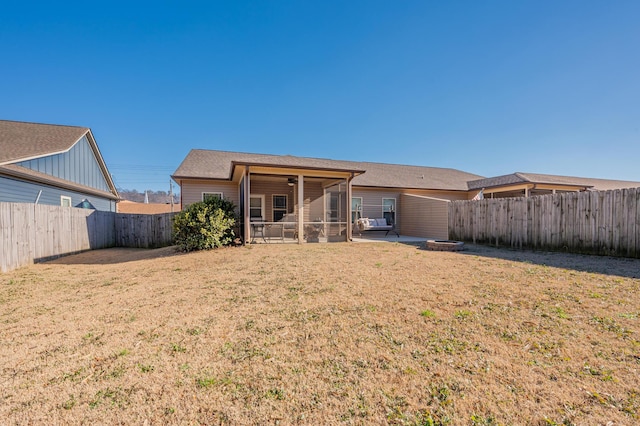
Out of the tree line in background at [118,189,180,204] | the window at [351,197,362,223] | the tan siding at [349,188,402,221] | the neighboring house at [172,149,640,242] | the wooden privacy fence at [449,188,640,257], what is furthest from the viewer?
the tree line in background at [118,189,180,204]

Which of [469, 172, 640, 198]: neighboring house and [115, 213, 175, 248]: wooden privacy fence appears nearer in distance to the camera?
[115, 213, 175, 248]: wooden privacy fence

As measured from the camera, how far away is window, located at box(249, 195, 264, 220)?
14.0 metres

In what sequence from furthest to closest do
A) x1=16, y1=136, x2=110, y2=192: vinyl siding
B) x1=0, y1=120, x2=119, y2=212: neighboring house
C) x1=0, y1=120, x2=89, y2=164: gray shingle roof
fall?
x1=16, y1=136, x2=110, y2=192: vinyl siding → x1=0, y1=120, x2=89, y2=164: gray shingle roof → x1=0, y1=120, x2=119, y2=212: neighboring house

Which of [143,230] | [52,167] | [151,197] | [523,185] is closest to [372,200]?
[523,185]

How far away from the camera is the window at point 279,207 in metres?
14.2

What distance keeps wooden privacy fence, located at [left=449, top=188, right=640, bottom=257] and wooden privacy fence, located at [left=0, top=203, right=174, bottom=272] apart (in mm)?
13085

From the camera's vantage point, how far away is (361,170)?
1080cm

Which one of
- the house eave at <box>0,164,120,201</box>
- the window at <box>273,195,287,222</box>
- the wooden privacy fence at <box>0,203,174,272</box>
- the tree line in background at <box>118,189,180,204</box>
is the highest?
the tree line in background at <box>118,189,180,204</box>

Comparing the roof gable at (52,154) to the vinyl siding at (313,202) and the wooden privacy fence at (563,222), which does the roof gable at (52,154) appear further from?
the wooden privacy fence at (563,222)

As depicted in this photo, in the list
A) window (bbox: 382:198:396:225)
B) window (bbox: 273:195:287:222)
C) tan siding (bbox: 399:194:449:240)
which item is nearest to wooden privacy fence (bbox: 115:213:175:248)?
window (bbox: 273:195:287:222)

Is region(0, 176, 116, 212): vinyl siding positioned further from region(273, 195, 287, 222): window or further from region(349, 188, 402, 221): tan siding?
region(349, 188, 402, 221): tan siding

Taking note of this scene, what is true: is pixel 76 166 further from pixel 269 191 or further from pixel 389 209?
pixel 389 209

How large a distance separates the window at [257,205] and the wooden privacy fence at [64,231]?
3914mm

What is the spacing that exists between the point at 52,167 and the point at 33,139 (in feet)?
6.64
